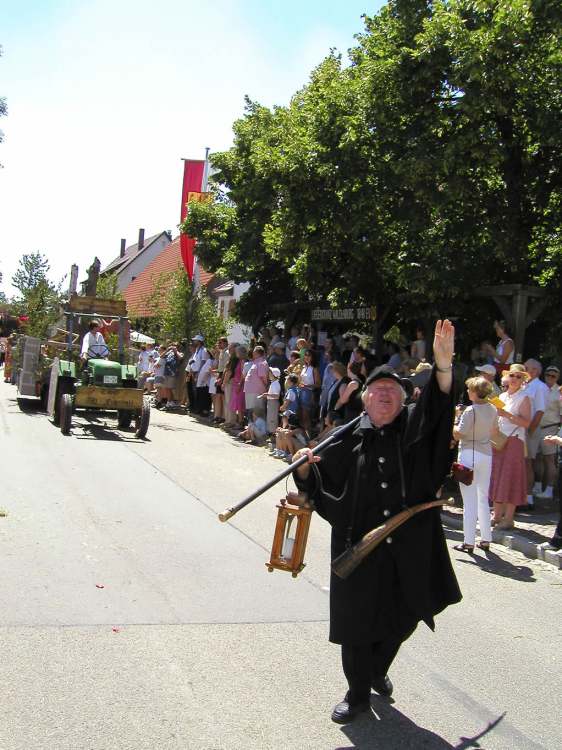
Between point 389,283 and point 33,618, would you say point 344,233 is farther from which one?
point 33,618

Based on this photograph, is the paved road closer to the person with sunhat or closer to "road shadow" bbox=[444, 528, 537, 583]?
"road shadow" bbox=[444, 528, 537, 583]

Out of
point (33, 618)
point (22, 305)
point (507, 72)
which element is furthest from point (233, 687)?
point (22, 305)

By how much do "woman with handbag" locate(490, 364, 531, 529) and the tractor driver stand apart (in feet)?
31.2

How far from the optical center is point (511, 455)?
9.74 meters

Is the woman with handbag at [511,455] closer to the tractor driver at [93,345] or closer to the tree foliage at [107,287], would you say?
the tractor driver at [93,345]

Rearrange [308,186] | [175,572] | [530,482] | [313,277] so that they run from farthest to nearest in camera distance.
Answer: [313,277], [308,186], [530,482], [175,572]

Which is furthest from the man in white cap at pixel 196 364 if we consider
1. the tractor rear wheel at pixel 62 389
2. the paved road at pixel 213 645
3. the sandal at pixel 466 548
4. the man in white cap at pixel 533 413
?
the sandal at pixel 466 548

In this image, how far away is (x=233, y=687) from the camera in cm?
450

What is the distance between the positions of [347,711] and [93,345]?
13.7 m

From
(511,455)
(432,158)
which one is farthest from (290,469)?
(432,158)


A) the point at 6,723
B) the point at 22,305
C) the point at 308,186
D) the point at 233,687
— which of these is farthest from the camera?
the point at 22,305

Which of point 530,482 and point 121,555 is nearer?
point 121,555

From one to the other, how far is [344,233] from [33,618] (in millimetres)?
10947

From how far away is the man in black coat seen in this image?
417cm
